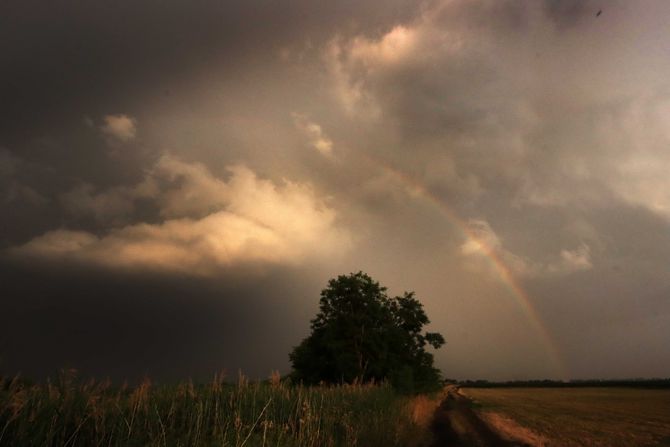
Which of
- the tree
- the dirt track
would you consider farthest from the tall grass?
the tree

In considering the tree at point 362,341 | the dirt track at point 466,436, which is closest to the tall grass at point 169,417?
the dirt track at point 466,436

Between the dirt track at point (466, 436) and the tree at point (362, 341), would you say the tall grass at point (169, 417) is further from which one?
the tree at point (362, 341)

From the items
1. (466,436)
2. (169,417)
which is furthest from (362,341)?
(169,417)

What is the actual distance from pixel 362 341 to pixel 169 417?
118ft

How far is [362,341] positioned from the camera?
4288cm

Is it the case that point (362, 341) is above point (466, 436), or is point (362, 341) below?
above

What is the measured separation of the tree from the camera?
42094mm

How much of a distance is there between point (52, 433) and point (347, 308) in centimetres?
4027

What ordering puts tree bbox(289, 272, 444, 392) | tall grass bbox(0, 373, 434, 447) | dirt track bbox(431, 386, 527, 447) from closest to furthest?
tall grass bbox(0, 373, 434, 447) < dirt track bbox(431, 386, 527, 447) < tree bbox(289, 272, 444, 392)

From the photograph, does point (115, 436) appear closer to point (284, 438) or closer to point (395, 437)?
point (284, 438)

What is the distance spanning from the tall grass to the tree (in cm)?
2672

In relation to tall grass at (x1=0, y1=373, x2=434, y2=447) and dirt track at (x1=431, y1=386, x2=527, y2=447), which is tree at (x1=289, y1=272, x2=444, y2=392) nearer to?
dirt track at (x1=431, y1=386, x2=527, y2=447)

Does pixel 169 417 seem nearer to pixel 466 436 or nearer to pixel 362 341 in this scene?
pixel 466 436

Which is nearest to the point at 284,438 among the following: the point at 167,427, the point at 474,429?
the point at 167,427
